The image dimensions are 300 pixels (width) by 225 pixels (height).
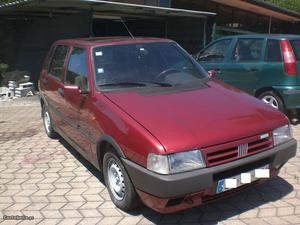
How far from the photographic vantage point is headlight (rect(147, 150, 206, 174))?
3568 mm

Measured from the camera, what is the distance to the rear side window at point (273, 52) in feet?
24.8

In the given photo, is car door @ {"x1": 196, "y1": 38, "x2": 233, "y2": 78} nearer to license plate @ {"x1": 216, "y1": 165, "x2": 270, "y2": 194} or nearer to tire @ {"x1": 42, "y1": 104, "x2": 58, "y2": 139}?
tire @ {"x1": 42, "y1": 104, "x2": 58, "y2": 139}

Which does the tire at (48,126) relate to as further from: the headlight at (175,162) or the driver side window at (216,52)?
the headlight at (175,162)

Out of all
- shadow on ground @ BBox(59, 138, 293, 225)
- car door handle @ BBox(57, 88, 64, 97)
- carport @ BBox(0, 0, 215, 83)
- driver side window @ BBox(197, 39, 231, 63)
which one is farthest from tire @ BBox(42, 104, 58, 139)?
carport @ BBox(0, 0, 215, 83)

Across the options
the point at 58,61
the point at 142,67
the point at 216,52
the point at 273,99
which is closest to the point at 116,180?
the point at 142,67

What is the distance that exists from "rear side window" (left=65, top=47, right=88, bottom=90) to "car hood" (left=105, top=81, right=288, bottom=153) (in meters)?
0.57

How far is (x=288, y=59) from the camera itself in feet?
24.2

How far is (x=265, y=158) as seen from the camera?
3.98 metres

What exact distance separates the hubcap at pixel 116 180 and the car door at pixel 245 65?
170 inches

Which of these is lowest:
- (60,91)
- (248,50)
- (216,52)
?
(60,91)

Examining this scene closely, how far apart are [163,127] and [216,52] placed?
17.6ft

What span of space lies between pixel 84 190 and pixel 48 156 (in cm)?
152

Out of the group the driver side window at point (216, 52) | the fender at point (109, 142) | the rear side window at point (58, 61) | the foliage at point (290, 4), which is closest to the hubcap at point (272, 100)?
the driver side window at point (216, 52)

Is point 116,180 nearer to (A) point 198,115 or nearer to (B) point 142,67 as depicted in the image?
(A) point 198,115
